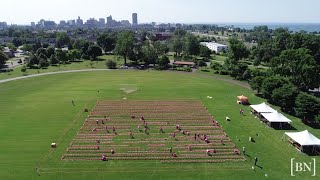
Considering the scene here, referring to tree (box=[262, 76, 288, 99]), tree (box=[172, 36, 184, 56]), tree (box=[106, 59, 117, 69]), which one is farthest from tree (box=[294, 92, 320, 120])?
tree (box=[172, 36, 184, 56])

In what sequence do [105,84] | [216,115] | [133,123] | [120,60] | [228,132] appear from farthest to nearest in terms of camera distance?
[120,60] < [105,84] < [216,115] < [133,123] < [228,132]

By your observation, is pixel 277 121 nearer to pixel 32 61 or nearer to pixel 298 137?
pixel 298 137

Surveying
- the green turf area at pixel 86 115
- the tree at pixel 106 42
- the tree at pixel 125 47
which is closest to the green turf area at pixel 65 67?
the tree at pixel 125 47

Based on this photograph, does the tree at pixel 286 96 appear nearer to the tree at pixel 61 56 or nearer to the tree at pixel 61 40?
the tree at pixel 61 56

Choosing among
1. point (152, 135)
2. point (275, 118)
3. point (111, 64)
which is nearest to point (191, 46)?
point (111, 64)

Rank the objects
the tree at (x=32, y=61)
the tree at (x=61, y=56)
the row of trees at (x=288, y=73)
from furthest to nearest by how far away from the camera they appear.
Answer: the tree at (x=61, y=56) < the tree at (x=32, y=61) < the row of trees at (x=288, y=73)

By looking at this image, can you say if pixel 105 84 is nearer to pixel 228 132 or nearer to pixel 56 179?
pixel 228 132

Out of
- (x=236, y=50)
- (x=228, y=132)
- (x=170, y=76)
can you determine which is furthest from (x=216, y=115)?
(x=236, y=50)
